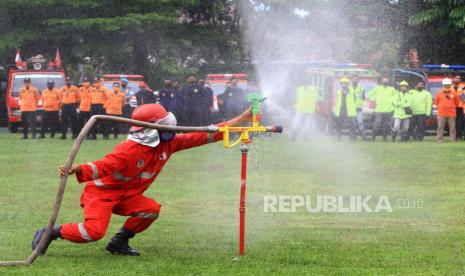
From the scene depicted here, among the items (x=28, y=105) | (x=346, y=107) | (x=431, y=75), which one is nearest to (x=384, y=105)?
(x=346, y=107)

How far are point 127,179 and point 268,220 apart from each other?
3.33 metres

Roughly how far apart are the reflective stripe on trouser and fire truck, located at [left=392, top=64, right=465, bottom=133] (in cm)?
2342

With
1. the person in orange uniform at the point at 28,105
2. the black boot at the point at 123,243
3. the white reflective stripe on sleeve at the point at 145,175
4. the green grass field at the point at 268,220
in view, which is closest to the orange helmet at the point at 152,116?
the white reflective stripe on sleeve at the point at 145,175

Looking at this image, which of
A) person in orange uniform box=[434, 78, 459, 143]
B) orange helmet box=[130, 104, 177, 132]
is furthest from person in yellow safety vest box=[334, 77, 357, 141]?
orange helmet box=[130, 104, 177, 132]

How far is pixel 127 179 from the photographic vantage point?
9914 millimetres

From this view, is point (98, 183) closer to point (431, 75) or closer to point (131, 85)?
point (431, 75)

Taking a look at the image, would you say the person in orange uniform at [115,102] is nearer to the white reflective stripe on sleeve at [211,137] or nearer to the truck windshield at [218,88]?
the truck windshield at [218,88]

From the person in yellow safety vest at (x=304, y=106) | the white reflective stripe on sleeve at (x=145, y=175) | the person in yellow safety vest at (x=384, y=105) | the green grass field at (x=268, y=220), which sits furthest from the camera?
the person in yellow safety vest at (x=384, y=105)

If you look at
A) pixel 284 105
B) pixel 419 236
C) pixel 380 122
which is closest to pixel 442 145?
pixel 380 122

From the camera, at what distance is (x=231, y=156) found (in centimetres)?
2288

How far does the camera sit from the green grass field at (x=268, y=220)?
9625 mm

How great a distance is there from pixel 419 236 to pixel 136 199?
10.6 feet

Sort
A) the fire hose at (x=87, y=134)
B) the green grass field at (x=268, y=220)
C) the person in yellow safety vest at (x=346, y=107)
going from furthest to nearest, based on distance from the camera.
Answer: the person in yellow safety vest at (x=346, y=107) → the green grass field at (x=268, y=220) → the fire hose at (x=87, y=134)

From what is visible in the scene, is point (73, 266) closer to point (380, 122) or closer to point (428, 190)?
point (428, 190)
